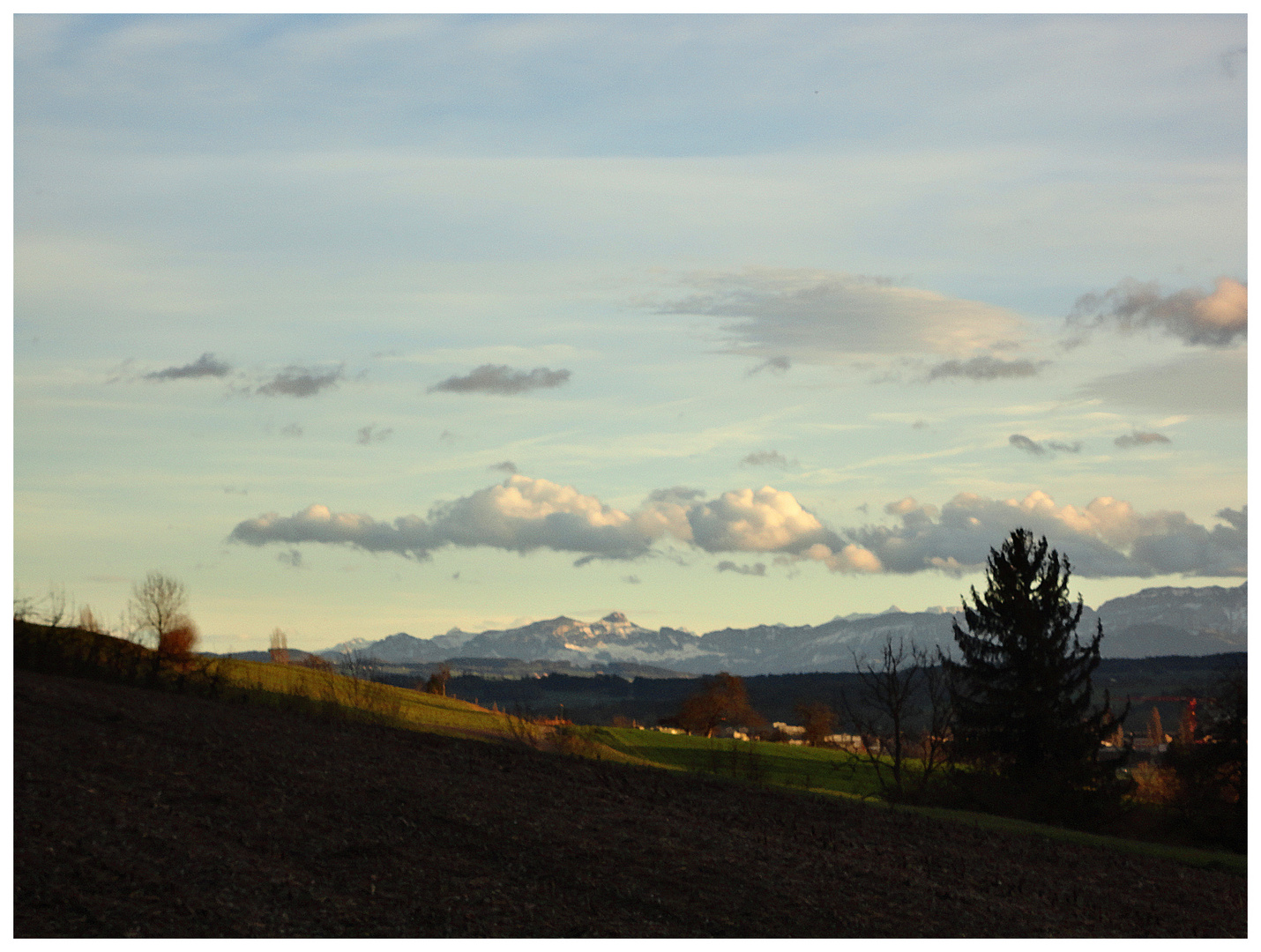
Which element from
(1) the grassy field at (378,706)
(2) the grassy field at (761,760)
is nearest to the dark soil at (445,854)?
(1) the grassy field at (378,706)

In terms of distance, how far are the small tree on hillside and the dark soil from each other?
2994 inches

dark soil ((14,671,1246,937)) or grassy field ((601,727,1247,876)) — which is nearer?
dark soil ((14,671,1246,937))

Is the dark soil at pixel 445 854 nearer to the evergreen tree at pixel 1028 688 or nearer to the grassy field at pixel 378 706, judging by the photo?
the grassy field at pixel 378 706

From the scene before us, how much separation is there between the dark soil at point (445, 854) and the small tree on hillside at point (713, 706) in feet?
249

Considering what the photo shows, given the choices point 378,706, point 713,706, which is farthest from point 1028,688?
point 713,706

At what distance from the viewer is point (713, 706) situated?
9494cm

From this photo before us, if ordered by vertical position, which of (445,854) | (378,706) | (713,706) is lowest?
(713,706)

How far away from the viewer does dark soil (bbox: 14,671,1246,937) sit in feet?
35.9

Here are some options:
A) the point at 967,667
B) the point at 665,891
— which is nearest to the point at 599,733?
the point at 967,667

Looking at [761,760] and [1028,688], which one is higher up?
[1028,688]

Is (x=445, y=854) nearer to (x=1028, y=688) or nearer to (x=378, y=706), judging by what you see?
(x=378, y=706)

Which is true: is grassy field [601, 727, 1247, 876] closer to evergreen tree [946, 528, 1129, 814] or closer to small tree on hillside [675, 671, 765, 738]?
evergreen tree [946, 528, 1129, 814]

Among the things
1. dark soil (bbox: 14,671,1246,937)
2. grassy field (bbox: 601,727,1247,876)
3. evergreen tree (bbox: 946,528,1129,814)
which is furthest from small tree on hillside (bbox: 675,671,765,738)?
dark soil (bbox: 14,671,1246,937)

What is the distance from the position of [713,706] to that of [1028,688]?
5858 cm
